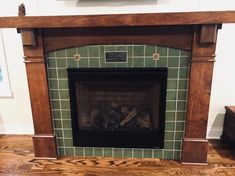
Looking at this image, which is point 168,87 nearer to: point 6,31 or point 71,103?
point 71,103

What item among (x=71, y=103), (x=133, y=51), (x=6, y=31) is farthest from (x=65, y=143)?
(x=6, y=31)

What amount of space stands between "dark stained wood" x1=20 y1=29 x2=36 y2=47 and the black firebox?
0.37 metres

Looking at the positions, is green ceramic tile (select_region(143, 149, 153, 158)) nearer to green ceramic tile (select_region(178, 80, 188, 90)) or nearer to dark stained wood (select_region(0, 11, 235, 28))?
green ceramic tile (select_region(178, 80, 188, 90))

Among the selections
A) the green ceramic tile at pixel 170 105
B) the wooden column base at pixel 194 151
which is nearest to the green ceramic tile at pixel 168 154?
the wooden column base at pixel 194 151

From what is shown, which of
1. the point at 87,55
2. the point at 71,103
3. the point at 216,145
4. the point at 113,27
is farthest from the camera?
the point at 216,145

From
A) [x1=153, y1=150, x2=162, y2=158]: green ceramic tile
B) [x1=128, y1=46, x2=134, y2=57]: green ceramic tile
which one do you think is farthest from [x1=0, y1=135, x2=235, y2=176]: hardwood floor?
[x1=128, y1=46, x2=134, y2=57]: green ceramic tile

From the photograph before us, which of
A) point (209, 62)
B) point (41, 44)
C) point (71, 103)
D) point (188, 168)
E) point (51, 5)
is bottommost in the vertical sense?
point (188, 168)

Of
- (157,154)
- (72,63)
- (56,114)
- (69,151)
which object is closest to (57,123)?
(56,114)

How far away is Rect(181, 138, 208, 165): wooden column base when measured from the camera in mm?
1832

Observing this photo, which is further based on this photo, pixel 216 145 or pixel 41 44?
pixel 216 145

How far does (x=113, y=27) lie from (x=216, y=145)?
1587 millimetres

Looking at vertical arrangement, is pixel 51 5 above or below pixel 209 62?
above

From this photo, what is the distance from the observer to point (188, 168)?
1836 mm

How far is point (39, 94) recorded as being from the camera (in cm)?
185
